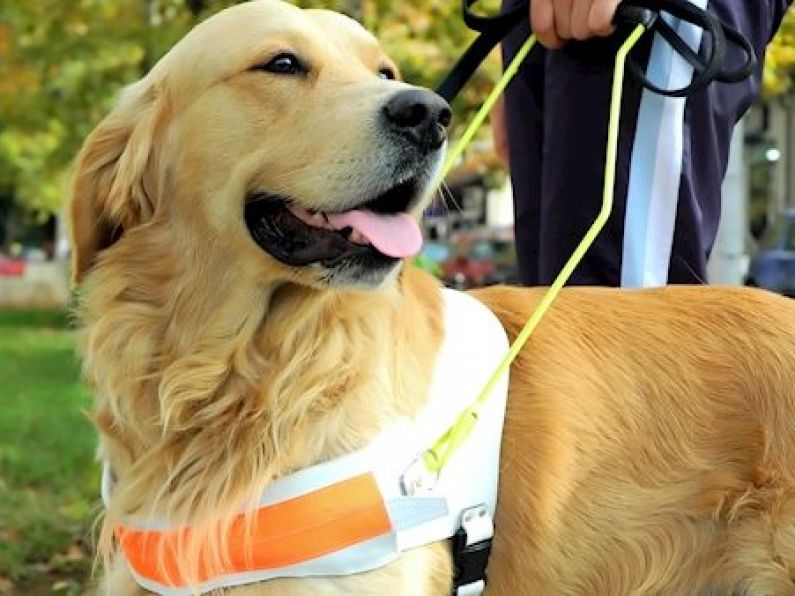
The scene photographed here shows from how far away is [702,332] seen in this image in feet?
10.0

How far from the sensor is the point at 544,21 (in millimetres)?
3266

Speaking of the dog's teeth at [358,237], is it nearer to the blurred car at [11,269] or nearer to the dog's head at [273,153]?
the dog's head at [273,153]

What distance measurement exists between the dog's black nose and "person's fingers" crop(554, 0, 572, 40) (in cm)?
73

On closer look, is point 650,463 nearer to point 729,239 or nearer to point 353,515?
point 353,515

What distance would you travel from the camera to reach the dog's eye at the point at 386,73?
3162 millimetres

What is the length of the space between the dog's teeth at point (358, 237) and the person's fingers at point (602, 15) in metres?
0.96

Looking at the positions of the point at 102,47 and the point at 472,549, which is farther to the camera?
the point at 102,47

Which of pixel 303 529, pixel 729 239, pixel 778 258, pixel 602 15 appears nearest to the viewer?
pixel 303 529

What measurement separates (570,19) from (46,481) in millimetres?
5450

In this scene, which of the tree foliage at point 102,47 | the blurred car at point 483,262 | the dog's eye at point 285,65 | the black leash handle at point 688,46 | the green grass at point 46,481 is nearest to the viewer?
the dog's eye at point 285,65

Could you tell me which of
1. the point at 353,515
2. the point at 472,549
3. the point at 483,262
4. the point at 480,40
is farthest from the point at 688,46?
the point at 483,262

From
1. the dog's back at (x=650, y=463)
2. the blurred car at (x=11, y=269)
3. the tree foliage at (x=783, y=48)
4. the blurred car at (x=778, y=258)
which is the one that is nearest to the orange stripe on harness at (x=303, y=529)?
the dog's back at (x=650, y=463)

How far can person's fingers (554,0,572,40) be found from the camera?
10.6 ft

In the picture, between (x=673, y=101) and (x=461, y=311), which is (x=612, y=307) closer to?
(x=461, y=311)
